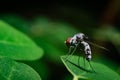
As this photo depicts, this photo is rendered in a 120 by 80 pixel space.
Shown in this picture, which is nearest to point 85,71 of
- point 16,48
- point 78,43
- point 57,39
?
point 78,43

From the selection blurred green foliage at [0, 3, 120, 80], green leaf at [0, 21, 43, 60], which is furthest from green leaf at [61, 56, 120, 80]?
blurred green foliage at [0, 3, 120, 80]

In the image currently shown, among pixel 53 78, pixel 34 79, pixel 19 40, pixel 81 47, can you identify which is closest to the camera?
pixel 34 79

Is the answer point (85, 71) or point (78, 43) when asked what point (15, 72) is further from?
point (78, 43)

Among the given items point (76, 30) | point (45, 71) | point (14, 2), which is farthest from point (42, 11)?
point (45, 71)

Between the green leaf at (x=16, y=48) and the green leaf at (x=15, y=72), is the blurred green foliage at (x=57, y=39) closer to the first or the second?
the green leaf at (x=16, y=48)

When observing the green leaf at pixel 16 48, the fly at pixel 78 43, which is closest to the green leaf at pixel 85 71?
the fly at pixel 78 43

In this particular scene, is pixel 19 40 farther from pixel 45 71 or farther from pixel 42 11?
pixel 42 11
